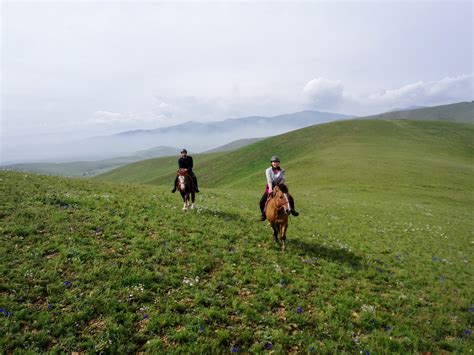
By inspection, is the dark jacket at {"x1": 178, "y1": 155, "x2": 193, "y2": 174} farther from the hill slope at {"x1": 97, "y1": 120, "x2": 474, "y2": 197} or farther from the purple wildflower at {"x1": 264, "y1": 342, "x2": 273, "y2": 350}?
the hill slope at {"x1": 97, "y1": 120, "x2": 474, "y2": 197}

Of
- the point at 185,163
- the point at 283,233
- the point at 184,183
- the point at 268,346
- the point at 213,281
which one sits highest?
the point at 185,163

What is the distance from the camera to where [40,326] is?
7.71 metres

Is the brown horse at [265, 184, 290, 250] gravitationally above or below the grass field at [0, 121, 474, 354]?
above

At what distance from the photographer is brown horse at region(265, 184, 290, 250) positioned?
1437 cm

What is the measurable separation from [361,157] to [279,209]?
6502 cm

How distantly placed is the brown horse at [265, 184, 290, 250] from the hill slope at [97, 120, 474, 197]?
39510 mm

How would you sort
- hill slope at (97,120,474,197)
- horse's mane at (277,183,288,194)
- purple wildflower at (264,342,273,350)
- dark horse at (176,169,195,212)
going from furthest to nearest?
hill slope at (97,120,474,197) → dark horse at (176,169,195,212) → horse's mane at (277,183,288,194) → purple wildflower at (264,342,273,350)

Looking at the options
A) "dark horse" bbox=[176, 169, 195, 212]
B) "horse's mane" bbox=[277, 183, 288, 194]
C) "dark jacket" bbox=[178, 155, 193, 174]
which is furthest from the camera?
"dark jacket" bbox=[178, 155, 193, 174]

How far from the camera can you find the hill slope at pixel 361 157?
54.6m

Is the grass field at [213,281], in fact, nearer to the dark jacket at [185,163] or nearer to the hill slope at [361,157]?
the dark jacket at [185,163]

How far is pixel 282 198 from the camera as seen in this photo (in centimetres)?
1452

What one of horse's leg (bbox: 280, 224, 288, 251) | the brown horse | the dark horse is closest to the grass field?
horse's leg (bbox: 280, 224, 288, 251)

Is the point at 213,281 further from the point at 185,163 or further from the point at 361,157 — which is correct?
the point at 361,157

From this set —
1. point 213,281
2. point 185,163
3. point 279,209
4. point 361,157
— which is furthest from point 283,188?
point 361,157
